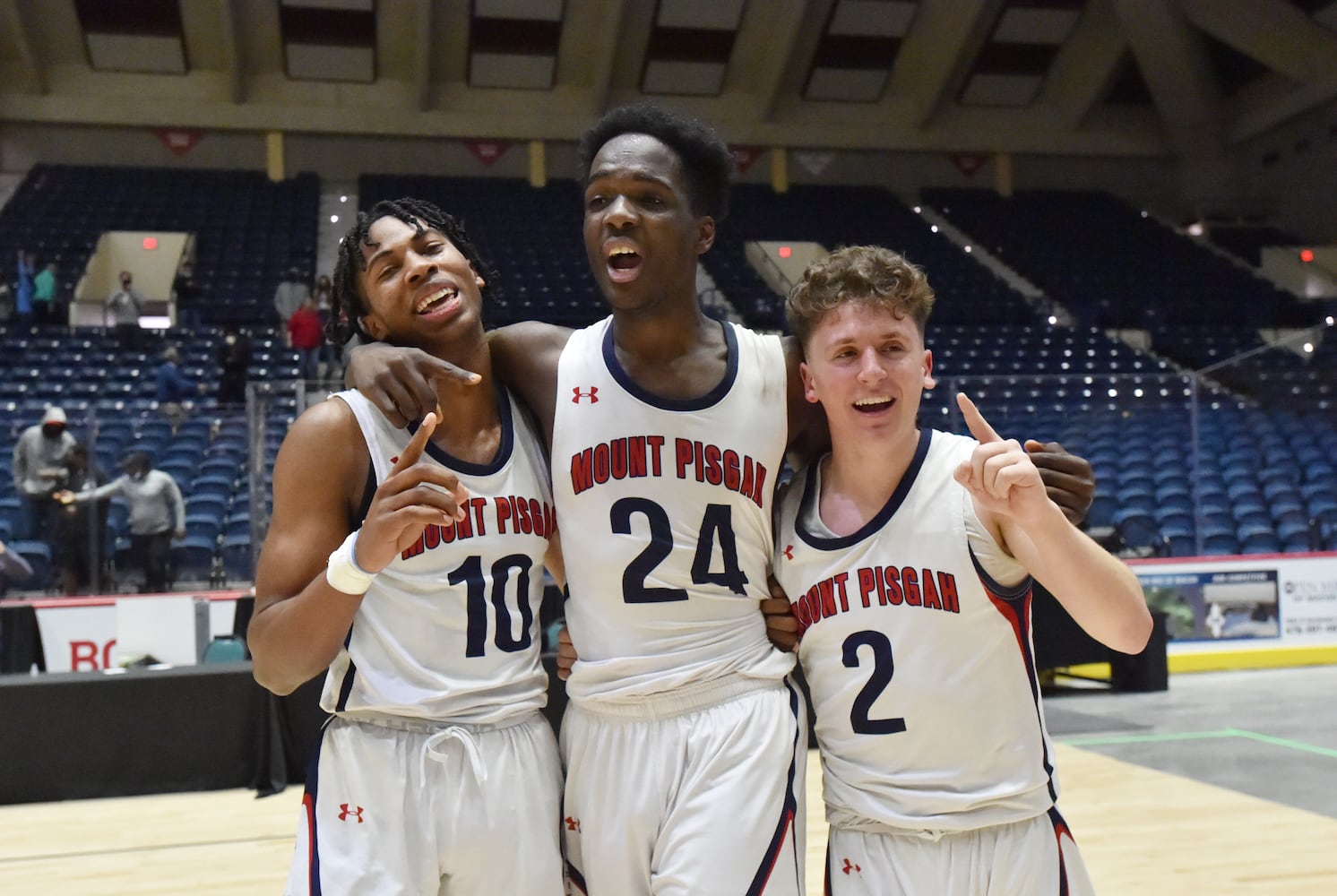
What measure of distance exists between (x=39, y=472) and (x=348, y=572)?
641 centimetres

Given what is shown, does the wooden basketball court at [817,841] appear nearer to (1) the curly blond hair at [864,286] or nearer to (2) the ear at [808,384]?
(2) the ear at [808,384]

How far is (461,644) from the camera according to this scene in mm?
2072

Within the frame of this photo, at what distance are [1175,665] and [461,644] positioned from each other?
796 centimetres

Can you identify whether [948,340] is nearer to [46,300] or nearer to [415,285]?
[46,300]

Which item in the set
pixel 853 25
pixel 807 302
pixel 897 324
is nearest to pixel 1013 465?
pixel 897 324

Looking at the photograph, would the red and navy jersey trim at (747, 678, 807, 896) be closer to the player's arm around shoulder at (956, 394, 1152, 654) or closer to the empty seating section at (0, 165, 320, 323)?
the player's arm around shoulder at (956, 394, 1152, 654)

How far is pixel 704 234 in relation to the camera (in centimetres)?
236

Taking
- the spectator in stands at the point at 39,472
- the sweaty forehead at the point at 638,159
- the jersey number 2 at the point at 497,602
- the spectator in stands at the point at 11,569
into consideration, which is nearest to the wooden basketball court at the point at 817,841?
the spectator in stands at the point at 11,569

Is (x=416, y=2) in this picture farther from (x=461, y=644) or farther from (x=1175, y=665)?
(x=461, y=644)

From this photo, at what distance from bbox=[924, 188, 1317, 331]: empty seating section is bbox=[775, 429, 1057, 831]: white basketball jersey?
1417 centimetres

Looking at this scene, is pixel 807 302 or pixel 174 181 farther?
pixel 174 181

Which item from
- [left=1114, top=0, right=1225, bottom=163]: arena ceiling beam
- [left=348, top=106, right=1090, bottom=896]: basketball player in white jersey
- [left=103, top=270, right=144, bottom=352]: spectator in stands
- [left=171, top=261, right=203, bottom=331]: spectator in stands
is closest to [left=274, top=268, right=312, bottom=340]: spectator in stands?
[left=171, top=261, right=203, bottom=331]: spectator in stands

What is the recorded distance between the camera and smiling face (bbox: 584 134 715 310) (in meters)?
2.19

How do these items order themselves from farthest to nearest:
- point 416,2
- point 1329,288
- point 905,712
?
point 1329,288
point 416,2
point 905,712
